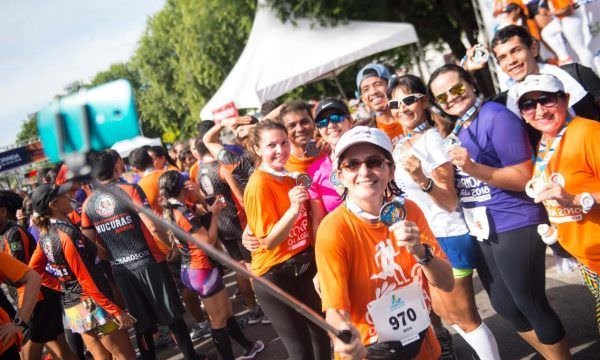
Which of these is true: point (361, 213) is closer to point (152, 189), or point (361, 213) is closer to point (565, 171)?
point (565, 171)

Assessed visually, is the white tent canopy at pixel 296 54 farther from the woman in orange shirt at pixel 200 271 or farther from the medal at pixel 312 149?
the medal at pixel 312 149

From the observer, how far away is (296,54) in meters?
11.6

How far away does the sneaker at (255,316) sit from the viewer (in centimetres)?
577

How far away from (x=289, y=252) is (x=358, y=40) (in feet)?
31.0

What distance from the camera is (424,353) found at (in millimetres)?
2178

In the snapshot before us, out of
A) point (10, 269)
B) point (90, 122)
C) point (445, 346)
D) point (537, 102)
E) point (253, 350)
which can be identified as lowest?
point (253, 350)

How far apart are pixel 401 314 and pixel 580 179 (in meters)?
1.14

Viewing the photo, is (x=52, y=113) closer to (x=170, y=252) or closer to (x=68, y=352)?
(x=170, y=252)

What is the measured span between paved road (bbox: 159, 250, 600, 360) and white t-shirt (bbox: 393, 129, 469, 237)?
4.02 ft

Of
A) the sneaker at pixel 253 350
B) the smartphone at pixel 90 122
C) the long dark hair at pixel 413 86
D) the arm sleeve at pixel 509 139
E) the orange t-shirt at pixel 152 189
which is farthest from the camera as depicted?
the orange t-shirt at pixel 152 189

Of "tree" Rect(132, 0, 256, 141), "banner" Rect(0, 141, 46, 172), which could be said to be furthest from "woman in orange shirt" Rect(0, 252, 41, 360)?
"tree" Rect(132, 0, 256, 141)

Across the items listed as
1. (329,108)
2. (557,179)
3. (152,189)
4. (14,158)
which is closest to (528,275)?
(557,179)

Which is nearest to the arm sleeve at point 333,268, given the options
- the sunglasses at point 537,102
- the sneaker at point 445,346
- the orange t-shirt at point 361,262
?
the orange t-shirt at point 361,262

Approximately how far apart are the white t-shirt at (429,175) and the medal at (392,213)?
99 centimetres
